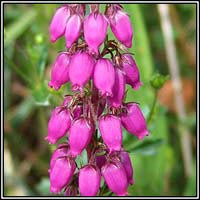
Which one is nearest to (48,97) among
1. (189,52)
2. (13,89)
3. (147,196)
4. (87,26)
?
(147,196)

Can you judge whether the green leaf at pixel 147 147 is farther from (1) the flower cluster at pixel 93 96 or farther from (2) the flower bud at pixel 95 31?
(2) the flower bud at pixel 95 31

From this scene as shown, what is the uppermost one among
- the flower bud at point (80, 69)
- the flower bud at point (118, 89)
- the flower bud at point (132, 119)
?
the flower bud at point (80, 69)

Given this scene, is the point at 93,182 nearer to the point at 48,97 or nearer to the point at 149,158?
the point at 48,97

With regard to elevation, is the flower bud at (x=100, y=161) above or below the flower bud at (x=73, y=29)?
below

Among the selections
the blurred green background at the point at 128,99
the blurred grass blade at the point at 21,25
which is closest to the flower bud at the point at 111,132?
the blurred green background at the point at 128,99

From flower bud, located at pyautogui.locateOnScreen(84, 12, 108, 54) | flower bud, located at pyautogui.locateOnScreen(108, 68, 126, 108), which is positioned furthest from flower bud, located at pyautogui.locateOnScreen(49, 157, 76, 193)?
flower bud, located at pyautogui.locateOnScreen(84, 12, 108, 54)

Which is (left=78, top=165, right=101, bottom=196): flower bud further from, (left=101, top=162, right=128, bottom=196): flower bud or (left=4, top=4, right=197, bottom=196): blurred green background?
(left=4, top=4, right=197, bottom=196): blurred green background
